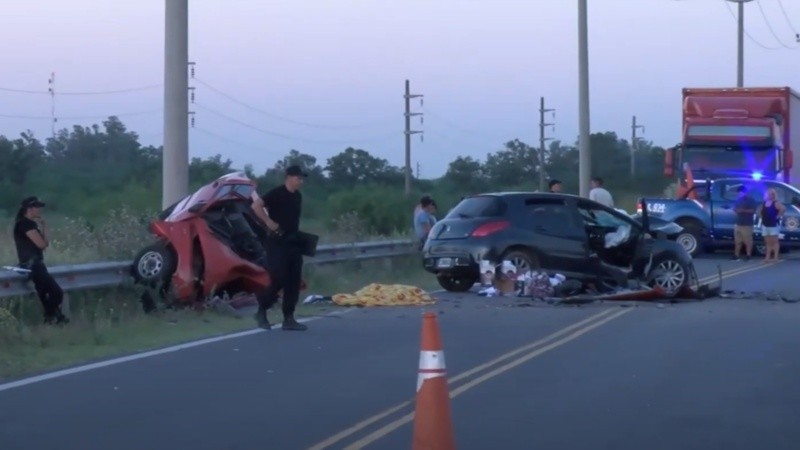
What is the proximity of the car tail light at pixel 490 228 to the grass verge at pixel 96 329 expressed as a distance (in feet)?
9.71

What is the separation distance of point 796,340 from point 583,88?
18302 millimetres

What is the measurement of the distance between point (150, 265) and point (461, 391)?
7249 mm

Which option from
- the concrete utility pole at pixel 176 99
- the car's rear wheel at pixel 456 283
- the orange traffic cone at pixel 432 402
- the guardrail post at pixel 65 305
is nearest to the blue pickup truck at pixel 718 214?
the car's rear wheel at pixel 456 283

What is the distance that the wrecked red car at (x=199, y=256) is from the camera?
695 inches

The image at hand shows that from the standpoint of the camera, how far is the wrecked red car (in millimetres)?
17641

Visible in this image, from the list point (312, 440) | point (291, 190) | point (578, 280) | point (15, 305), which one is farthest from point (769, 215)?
point (312, 440)

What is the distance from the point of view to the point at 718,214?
32906 mm

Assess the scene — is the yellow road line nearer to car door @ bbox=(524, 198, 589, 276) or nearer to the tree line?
car door @ bbox=(524, 198, 589, 276)

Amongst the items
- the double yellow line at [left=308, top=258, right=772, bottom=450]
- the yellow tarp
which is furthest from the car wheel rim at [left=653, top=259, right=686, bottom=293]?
the yellow tarp

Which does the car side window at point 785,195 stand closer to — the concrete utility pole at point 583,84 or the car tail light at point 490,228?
the concrete utility pole at point 583,84

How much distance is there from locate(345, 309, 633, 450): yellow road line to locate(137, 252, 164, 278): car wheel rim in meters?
5.22

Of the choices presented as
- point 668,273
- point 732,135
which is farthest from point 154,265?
point 732,135

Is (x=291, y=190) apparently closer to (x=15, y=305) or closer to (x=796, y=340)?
(x=15, y=305)

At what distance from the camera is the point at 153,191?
41531mm
